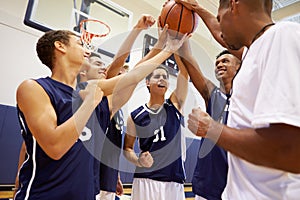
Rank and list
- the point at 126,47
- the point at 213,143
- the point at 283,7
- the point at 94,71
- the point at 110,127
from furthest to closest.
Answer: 1. the point at 283,7
2. the point at 94,71
3. the point at 110,127
4. the point at 126,47
5. the point at 213,143

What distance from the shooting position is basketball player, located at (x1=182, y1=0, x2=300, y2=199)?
0.62 metres

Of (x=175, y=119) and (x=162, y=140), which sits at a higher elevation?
(x=175, y=119)

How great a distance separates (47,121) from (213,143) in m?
0.90

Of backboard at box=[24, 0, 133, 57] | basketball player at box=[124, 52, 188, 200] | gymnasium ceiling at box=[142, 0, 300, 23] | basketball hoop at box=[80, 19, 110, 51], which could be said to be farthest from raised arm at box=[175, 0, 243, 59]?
gymnasium ceiling at box=[142, 0, 300, 23]

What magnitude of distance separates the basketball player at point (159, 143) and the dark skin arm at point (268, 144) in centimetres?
125

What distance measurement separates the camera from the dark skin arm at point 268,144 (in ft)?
2.01

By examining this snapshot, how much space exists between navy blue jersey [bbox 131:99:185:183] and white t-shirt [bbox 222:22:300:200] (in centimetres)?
122

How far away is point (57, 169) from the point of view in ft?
3.72

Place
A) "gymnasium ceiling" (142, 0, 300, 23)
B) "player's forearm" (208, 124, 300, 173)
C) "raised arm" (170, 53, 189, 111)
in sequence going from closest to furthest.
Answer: "player's forearm" (208, 124, 300, 173) < "raised arm" (170, 53, 189, 111) < "gymnasium ceiling" (142, 0, 300, 23)

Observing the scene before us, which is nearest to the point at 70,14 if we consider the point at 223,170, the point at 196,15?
the point at 196,15

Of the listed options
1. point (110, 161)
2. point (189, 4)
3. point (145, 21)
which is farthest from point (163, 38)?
point (110, 161)

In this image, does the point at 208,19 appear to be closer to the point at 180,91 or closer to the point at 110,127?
the point at 180,91

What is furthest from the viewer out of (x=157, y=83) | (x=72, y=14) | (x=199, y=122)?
(x=72, y=14)

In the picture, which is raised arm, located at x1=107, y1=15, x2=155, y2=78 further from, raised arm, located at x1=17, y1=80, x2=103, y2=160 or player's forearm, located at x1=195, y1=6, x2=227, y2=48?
raised arm, located at x1=17, y1=80, x2=103, y2=160
